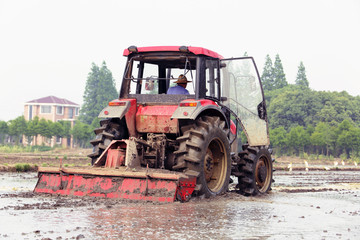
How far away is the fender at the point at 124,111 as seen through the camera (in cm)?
1020

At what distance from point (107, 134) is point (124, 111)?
556mm

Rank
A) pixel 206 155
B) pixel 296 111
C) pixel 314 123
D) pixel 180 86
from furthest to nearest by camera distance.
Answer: pixel 296 111 < pixel 314 123 < pixel 180 86 < pixel 206 155

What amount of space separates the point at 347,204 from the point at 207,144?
10.4 ft

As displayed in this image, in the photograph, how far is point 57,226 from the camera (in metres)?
6.67

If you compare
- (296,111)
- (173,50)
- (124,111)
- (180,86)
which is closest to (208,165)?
(180,86)

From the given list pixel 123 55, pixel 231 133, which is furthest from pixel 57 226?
pixel 231 133

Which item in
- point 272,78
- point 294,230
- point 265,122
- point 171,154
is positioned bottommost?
point 294,230

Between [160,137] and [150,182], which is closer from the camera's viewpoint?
[150,182]

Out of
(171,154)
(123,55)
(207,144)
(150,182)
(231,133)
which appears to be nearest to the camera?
(150,182)

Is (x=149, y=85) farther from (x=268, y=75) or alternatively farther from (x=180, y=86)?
(x=268, y=75)

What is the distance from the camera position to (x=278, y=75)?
108062 mm

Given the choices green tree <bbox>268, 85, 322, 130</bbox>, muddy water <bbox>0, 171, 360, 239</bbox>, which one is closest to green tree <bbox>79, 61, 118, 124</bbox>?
green tree <bbox>268, 85, 322, 130</bbox>

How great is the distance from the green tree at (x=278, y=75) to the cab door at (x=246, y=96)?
9557 centimetres

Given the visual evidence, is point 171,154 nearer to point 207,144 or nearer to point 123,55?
point 207,144
